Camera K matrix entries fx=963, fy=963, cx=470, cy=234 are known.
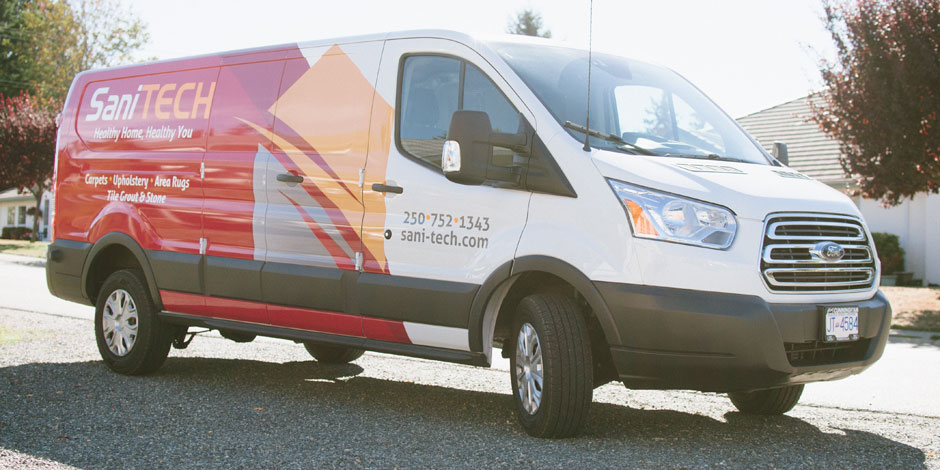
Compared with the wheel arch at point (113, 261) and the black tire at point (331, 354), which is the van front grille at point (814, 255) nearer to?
the black tire at point (331, 354)

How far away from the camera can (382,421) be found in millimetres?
5961

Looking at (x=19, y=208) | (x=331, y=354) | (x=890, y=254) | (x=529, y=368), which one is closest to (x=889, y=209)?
(x=890, y=254)

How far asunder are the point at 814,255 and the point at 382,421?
2.73 m

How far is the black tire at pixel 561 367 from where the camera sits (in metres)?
5.15

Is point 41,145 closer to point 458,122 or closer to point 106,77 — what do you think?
point 106,77

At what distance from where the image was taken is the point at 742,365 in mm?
4871

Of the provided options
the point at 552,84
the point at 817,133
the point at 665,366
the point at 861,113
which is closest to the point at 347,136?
the point at 552,84

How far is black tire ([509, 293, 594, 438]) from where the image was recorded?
16.9 feet

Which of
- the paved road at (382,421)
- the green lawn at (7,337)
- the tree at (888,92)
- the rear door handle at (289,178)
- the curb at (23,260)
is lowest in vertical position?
the curb at (23,260)

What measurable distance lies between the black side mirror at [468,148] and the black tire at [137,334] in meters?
3.32

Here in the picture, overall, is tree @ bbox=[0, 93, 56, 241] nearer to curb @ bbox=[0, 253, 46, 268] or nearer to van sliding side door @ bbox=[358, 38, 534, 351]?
curb @ bbox=[0, 253, 46, 268]

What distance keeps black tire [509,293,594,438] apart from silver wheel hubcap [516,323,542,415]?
3cm

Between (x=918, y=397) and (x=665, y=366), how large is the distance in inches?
142

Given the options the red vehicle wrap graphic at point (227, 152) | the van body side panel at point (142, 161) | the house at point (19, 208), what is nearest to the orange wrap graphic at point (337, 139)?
the red vehicle wrap graphic at point (227, 152)
